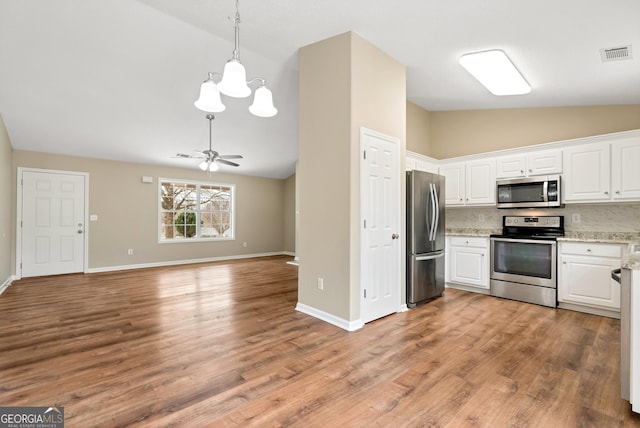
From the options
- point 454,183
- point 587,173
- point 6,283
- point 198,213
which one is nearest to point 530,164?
point 587,173

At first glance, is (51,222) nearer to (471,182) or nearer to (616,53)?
(471,182)

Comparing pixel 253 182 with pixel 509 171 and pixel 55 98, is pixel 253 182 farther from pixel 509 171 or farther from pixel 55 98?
pixel 509 171

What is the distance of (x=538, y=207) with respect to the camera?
4.15 meters

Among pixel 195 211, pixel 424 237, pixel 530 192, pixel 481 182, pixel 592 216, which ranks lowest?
pixel 424 237

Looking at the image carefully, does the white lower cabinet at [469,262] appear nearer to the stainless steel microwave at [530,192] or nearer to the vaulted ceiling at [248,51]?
the stainless steel microwave at [530,192]

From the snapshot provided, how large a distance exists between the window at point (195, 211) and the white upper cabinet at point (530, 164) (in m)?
6.46

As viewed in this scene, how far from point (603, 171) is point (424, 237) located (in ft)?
7.11

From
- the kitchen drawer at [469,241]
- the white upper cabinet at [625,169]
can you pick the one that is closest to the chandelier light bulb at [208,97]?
the kitchen drawer at [469,241]

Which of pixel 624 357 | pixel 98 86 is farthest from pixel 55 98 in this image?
pixel 624 357

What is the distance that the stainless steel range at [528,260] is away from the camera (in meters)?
3.86

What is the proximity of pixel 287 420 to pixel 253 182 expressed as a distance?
770cm

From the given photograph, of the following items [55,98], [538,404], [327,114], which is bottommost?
[538,404]

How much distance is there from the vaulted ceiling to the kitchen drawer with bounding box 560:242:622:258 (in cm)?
177

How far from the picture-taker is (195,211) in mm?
7961
